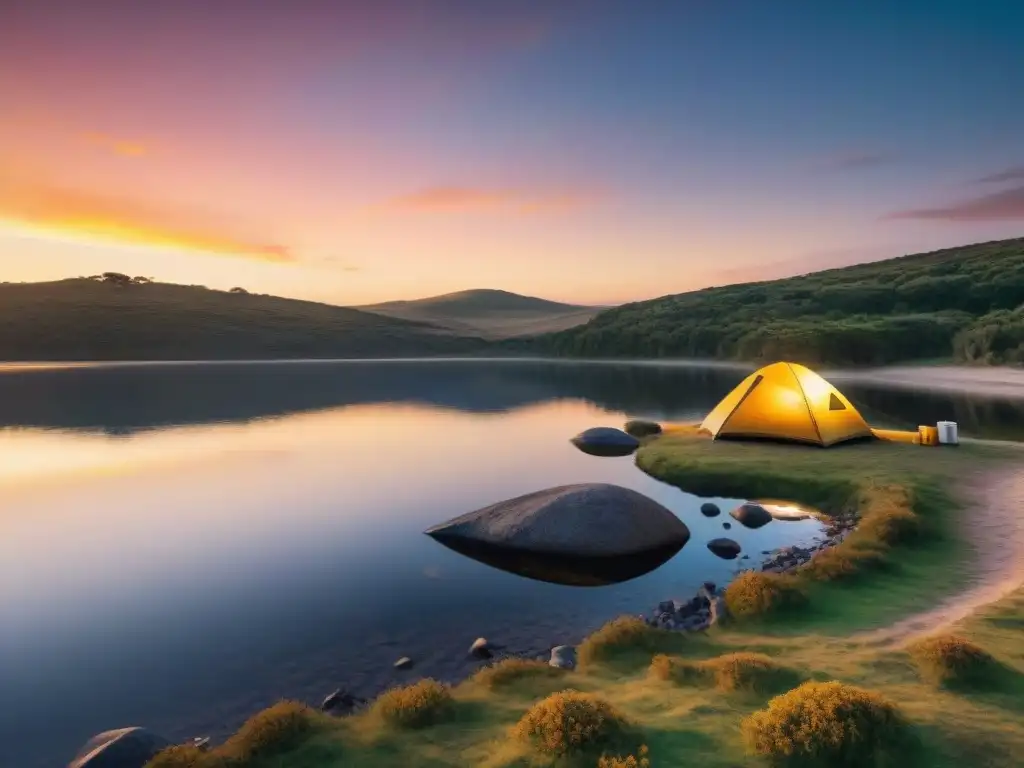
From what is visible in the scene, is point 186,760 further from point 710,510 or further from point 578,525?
point 710,510

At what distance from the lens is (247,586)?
1905 cm

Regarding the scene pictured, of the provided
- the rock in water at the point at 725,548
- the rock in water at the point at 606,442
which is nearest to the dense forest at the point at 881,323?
the rock in water at the point at 606,442

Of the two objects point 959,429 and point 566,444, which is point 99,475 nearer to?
point 566,444

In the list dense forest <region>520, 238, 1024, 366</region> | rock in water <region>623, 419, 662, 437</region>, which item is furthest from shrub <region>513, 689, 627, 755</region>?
dense forest <region>520, 238, 1024, 366</region>

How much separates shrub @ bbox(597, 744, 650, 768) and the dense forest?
343 ft

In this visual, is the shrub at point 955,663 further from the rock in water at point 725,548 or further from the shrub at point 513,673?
the rock in water at point 725,548

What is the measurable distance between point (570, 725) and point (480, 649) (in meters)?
6.28

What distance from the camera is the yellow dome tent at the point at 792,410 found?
107 ft

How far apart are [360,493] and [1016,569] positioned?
2568 centimetres

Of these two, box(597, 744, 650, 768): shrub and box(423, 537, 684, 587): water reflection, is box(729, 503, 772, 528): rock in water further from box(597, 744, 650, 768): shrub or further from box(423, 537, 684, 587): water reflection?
box(597, 744, 650, 768): shrub

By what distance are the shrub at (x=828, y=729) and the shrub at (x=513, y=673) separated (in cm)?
402

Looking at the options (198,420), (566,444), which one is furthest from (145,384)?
(566,444)

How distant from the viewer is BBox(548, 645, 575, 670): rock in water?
41.3 ft

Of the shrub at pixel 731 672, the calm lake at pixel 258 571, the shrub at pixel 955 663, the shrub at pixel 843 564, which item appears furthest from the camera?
the shrub at pixel 843 564
